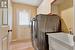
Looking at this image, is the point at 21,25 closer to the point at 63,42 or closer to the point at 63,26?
the point at 63,26

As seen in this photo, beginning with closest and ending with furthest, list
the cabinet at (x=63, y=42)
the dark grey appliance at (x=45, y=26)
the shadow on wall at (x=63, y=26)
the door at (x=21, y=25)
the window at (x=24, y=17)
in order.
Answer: the cabinet at (x=63, y=42) → the dark grey appliance at (x=45, y=26) → the shadow on wall at (x=63, y=26) → the door at (x=21, y=25) → the window at (x=24, y=17)

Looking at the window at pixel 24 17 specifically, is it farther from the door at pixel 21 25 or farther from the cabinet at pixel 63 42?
the cabinet at pixel 63 42

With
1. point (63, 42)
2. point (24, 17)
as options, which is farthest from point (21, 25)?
point (63, 42)

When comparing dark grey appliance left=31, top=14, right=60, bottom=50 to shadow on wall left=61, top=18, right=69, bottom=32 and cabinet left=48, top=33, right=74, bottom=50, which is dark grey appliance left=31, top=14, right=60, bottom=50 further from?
cabinet left=48, top=33, right=74, bottom=50

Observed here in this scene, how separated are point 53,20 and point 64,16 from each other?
33cm

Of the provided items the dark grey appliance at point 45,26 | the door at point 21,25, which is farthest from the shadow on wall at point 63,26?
the door at point 21,25

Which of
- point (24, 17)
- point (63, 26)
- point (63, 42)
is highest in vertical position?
point (24, 17)

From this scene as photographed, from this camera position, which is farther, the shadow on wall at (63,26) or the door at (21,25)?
Result: the door at (21,25)

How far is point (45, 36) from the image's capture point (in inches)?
101

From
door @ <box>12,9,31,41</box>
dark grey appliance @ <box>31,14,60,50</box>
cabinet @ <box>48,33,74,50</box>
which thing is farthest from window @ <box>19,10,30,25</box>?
cabinet @ <box>48,33,74,50</box>

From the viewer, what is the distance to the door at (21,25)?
21.6 feet

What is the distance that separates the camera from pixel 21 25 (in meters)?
6.76

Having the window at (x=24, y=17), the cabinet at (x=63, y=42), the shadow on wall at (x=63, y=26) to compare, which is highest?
the window at (x=24, y=17)

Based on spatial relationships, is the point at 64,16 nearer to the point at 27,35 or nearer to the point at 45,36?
the point at 45,36
